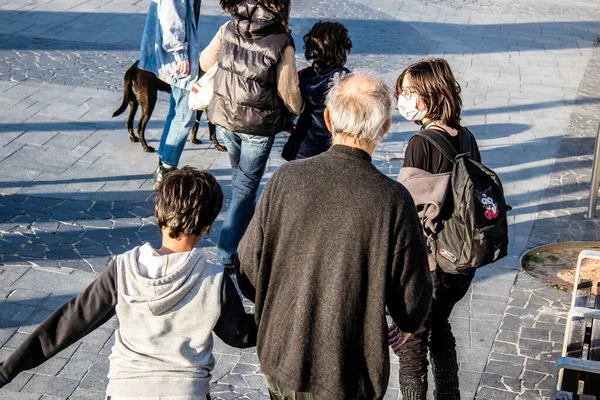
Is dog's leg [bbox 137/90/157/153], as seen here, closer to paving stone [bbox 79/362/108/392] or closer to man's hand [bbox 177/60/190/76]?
man's hand [bbox 177/60/190/76]

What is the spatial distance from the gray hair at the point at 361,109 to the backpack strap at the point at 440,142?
0.81 metres

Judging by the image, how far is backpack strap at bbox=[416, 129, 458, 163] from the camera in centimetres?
385

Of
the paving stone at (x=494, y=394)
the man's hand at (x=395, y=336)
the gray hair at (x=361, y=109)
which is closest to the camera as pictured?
the gray hair at (x=361, y=109)

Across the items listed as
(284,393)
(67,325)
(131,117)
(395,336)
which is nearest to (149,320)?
(67,325)

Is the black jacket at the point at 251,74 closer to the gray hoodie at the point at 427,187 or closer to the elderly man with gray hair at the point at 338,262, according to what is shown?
the gray hoodie at the point at 427,187

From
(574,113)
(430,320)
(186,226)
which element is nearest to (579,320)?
(430,320)

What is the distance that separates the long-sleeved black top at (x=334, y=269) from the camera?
290cm

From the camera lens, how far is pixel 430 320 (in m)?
4.12

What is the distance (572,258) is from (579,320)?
7.32ft

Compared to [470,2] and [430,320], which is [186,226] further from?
[470,2]

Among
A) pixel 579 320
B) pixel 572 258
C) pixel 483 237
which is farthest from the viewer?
pixel 572 258

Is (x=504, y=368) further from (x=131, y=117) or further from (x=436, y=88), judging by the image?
(x=131, y=117)

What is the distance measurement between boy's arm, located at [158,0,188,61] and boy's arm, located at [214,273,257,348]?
13.5 ft

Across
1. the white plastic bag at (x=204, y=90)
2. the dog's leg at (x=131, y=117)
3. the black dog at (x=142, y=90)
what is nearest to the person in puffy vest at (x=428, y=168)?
the white plastic bag at (x=204, y=90)
